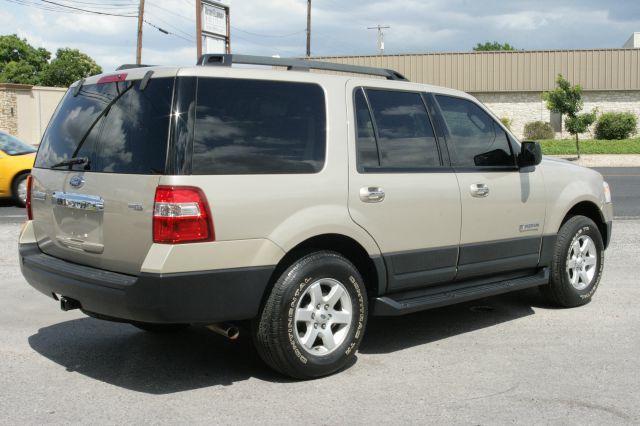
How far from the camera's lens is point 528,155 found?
635 cm

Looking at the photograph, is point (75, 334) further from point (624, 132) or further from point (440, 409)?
point (624, 132)

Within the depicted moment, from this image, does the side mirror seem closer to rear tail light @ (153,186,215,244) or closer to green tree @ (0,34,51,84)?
rear tail light @ (153,186,215,244)

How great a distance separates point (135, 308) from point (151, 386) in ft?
2.26

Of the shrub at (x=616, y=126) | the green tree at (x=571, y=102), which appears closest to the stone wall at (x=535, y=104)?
the shrub at (x=616, y=126)

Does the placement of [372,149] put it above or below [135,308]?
above

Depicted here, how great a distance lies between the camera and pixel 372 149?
17.6ft

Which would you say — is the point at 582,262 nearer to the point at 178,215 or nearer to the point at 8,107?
the point at 178,215

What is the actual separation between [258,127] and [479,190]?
201cm

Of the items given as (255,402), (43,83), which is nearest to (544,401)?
(255,402)

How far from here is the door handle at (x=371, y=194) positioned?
17.0ft

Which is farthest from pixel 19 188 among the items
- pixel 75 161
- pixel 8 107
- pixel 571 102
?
pixel 571 102

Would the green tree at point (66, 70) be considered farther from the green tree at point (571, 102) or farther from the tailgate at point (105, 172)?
the tailgate at point (105, 172)

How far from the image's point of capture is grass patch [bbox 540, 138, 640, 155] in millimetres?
35938

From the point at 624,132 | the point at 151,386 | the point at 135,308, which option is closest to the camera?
the point at 135,308
